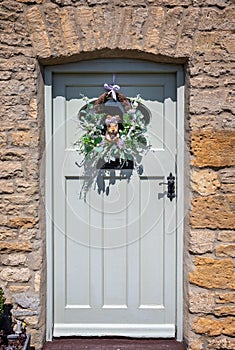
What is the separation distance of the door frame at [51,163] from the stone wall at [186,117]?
0.30 ft

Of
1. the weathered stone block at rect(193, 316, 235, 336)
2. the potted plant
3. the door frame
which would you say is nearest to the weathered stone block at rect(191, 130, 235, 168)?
the door frame

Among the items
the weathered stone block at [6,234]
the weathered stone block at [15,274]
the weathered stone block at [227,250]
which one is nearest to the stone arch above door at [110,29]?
the weathered stone block at [6,234]

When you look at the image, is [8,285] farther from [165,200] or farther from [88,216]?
[165,200]

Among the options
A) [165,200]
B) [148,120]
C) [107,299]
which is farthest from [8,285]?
[148,120]

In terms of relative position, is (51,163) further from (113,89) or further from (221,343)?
(221,343)

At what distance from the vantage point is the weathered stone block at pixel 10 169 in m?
3.92

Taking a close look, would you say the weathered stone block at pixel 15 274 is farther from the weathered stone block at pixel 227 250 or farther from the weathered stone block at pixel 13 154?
the weathered stone block at pixel 227 250

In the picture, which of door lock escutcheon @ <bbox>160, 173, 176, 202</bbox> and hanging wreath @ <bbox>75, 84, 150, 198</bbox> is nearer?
hanging wreath @ <bbox>75, 84, 150, 198</bbox>

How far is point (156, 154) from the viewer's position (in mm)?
4141

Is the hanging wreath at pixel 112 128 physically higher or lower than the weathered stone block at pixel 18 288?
higher

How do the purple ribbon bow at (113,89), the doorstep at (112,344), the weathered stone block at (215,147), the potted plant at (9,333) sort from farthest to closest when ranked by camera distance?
the doorstep at (112,344) < the purple ribbon bow at (113,89) < the weathered stone block at (215,147) < the potted plant at (9,333)

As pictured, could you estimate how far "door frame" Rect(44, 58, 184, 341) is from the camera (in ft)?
13.2

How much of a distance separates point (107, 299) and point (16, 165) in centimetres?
125

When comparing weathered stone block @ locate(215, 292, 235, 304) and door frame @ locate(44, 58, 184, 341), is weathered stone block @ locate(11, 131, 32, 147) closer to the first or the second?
door frame @ locate(44, 58, 184, 341)
